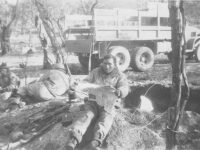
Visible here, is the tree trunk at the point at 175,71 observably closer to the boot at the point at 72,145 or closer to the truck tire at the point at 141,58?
the boot at the point at 72,145

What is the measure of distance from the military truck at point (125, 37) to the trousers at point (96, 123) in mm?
4102

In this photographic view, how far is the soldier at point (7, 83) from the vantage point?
17.1 ft

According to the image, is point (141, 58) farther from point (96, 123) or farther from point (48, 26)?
point (96, 123)

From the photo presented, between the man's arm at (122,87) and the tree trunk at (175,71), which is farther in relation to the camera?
the man's arm at (122,87)

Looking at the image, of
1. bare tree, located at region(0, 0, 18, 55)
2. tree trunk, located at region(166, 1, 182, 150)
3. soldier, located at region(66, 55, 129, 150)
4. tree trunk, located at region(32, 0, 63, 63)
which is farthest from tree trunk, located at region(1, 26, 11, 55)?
tree trunk, located at region(166, 1, 182, 150)

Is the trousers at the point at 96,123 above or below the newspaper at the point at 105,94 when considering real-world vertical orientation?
below

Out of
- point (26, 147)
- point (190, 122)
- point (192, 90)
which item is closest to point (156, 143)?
point (190, 122)

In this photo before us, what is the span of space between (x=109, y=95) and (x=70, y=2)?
21.4 m

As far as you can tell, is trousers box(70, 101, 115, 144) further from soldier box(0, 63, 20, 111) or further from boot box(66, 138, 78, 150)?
soldier box(0, 63, 20, 111)

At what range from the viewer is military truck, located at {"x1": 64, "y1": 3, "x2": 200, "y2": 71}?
758 cm

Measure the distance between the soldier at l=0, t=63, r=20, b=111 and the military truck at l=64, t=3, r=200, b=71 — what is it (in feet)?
9.19

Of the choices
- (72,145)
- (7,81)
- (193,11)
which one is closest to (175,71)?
(72,145)

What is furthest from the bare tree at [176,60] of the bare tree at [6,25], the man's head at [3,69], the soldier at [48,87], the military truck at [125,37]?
the bare tree at [6,25]

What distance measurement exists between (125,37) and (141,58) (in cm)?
123
